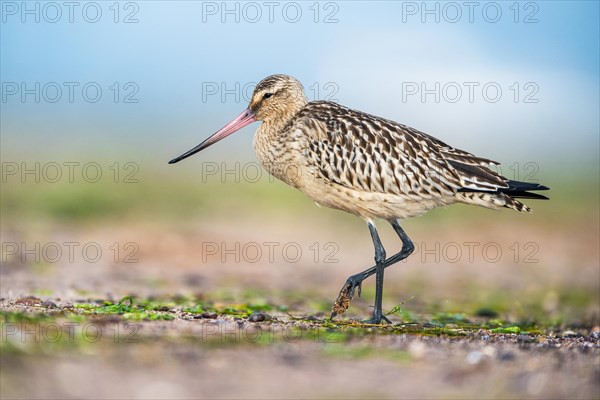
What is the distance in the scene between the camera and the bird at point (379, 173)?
36.2ft

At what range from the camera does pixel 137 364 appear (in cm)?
732

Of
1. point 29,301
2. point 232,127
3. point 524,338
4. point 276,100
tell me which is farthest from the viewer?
point 232,127

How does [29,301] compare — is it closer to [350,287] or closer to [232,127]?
[232,127]

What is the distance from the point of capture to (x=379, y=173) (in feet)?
36.3

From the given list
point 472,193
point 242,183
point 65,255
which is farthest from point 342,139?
point 242,183

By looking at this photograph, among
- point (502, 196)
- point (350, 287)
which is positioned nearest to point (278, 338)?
point (350, 287)

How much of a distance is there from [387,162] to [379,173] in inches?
7.0

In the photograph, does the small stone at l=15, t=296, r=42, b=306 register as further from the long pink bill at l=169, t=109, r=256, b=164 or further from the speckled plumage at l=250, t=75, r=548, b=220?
the speckled plumage at l=250, t=75, r=548, b=220

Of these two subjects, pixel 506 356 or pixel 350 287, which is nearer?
pixel 506 356

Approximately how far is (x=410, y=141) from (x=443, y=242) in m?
14.2

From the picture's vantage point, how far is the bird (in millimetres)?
11047

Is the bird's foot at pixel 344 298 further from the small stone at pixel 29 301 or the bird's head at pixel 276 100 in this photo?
the small stone at pixel 29 301

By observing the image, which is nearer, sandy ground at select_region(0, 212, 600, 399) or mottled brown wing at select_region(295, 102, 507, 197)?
sandy ground at select_region(0, 212, 600, 399)

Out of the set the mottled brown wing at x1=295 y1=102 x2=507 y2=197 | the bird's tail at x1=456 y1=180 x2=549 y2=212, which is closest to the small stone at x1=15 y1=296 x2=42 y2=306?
the mottled brown wing at x1=295 y1=102 x2=507 y2=197
